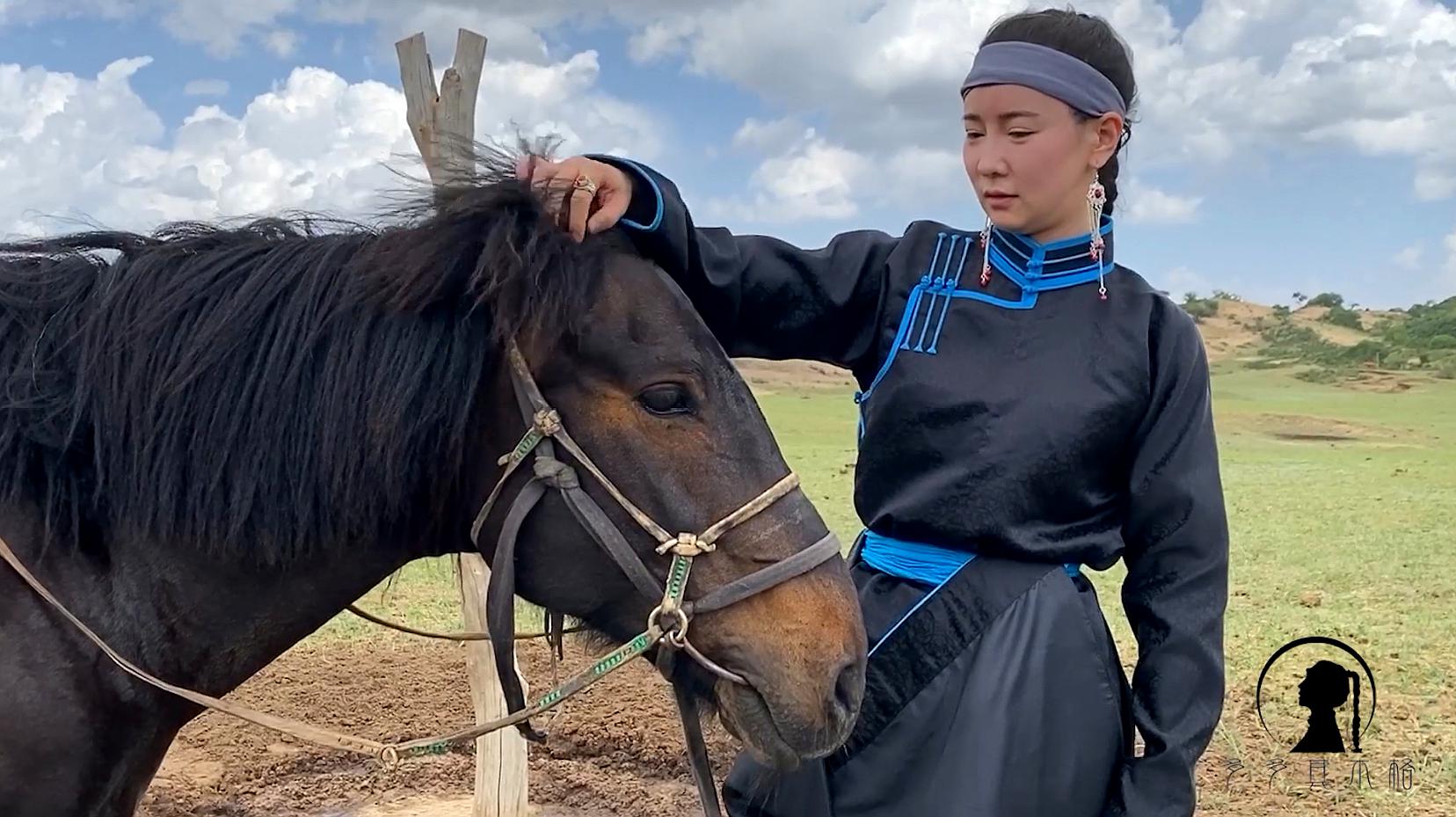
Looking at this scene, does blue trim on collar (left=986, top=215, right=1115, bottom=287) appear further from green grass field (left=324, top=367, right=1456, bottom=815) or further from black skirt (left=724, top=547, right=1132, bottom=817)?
green grass field (left=324, top=367, right=1456, bottom=815)

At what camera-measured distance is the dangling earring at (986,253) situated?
6.97 ft

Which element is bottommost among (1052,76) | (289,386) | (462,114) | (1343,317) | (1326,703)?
(1326,703)

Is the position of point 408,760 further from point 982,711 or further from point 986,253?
point 986,253

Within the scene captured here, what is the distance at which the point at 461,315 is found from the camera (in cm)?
191

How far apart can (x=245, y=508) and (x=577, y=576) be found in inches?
21.9

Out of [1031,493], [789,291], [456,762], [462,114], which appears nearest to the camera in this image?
[1031,493]

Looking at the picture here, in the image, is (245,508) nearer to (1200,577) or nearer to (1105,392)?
(1105,392)

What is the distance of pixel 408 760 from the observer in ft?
16.7

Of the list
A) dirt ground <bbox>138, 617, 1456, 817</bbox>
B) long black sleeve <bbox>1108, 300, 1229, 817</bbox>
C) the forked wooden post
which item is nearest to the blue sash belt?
long black sleeve <bbox>1108, 300, 1229, 817</bbox>

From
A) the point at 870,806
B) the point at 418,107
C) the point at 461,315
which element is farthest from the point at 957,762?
the point at 418,107

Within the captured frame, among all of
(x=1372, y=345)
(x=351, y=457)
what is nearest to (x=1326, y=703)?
(x=351, y=457)

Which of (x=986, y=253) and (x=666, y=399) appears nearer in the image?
(x=666, y=399)

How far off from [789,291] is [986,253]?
383 millimetres

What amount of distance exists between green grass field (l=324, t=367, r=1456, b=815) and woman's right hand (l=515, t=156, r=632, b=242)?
131cm
